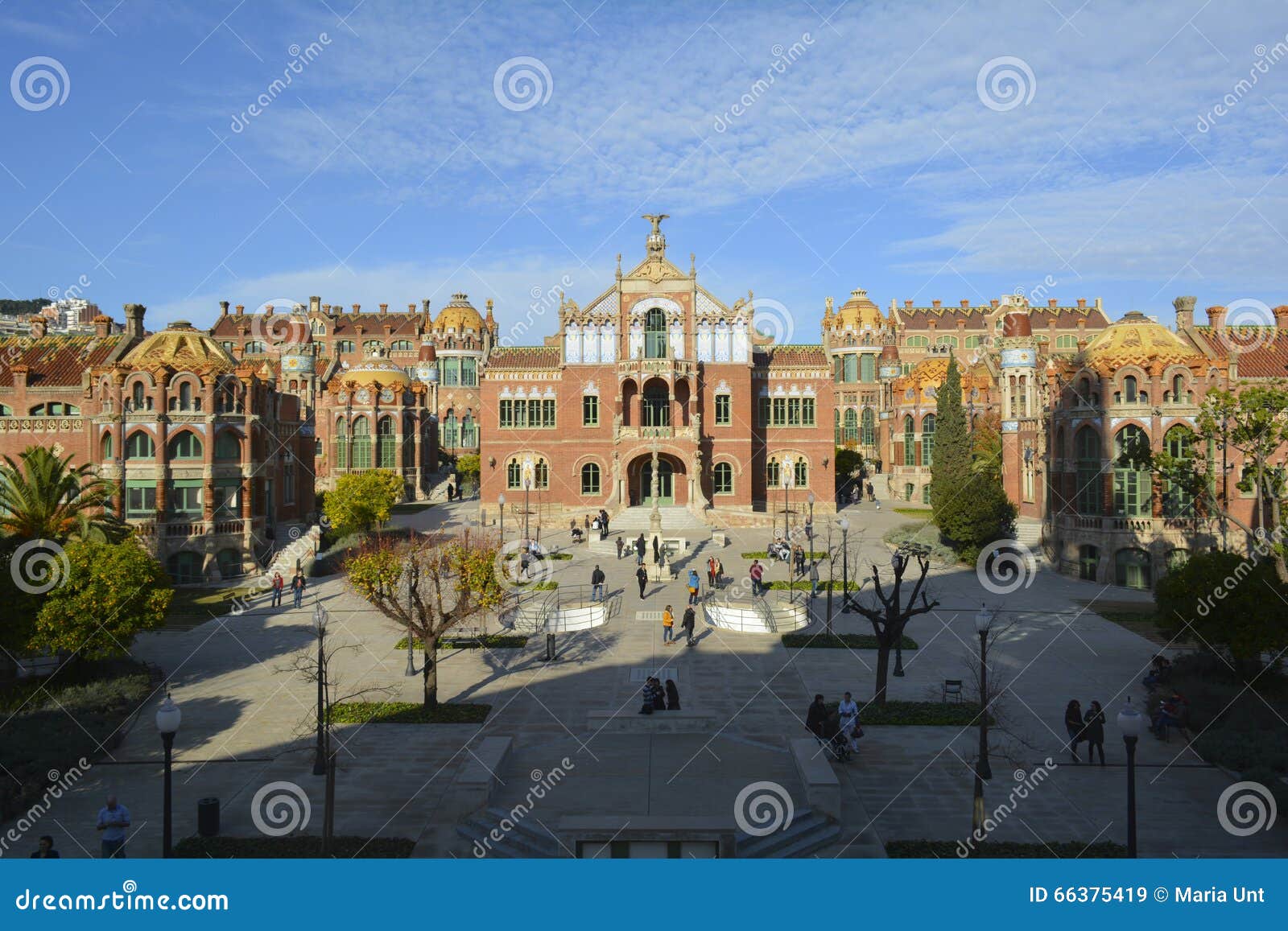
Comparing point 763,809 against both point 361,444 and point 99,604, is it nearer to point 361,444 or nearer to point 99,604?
point 99,604

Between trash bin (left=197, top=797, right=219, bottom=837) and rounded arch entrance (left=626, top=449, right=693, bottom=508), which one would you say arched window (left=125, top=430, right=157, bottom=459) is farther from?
trash bin (left=197, top=797, right=219, bottom=837)

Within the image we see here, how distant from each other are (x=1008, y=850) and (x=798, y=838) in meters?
3.31

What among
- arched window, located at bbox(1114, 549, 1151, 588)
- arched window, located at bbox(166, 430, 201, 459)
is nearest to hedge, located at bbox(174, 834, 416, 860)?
arched window, located at bbox(166, 430, 201, 459)

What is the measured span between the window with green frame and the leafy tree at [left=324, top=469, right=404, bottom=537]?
2302 centimetres

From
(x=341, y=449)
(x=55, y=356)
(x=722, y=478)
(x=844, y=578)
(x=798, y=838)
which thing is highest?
(x=55, y=356)

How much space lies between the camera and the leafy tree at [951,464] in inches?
1700

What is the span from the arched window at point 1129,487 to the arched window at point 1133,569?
1654 mm

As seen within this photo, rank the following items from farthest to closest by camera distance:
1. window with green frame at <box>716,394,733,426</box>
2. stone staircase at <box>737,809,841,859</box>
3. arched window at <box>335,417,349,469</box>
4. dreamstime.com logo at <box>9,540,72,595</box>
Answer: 1. arched window at <box>335,417,349,469</box>
2. window with green frame at <box>716,394,733,426</box>
3. dreamstime.com logo at <box>9,540,72,595</box>
4. stone staircase at <box>737,809,841,859</box>

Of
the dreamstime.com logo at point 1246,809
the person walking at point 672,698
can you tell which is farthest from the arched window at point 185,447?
the dreamstime.com logo at point 1246,809

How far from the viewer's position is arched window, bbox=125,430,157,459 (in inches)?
1576

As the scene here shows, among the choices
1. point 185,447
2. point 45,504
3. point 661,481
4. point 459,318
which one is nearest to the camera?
point 45,504

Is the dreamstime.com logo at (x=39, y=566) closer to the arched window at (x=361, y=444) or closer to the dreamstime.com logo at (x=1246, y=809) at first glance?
the dreamstime.com logo at (x=1246, y=809)

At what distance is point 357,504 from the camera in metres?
45.6

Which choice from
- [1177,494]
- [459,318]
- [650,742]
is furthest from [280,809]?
[459,318]
